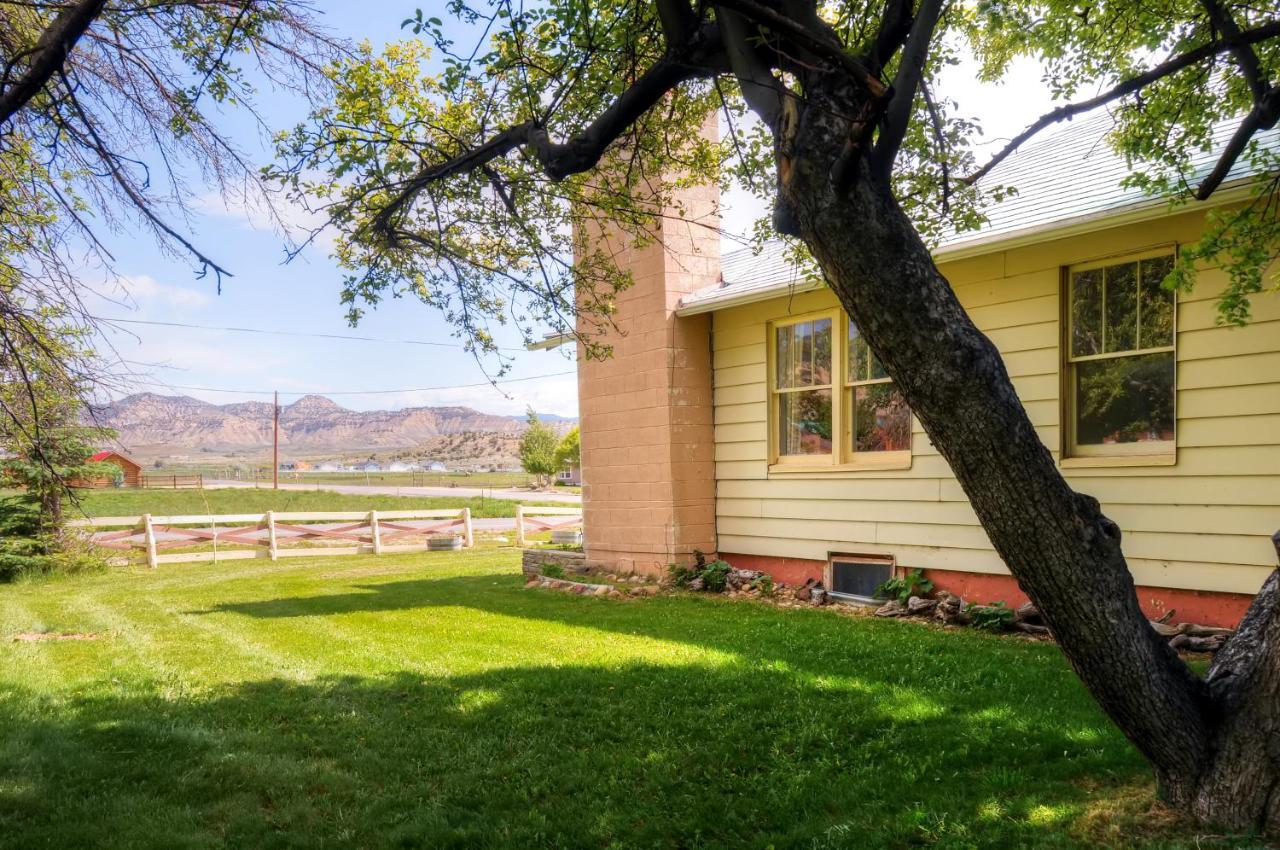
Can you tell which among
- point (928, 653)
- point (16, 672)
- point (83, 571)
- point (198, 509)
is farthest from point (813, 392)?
point (198, 509)

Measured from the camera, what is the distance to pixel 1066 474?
713 cm

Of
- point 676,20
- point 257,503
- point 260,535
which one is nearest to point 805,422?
point 676,20

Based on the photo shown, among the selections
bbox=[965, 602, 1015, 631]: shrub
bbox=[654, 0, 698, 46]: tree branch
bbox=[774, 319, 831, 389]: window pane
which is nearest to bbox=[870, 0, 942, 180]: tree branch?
bbox=[654, 0, 698, 46]: tree branch

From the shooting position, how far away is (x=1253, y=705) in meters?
2.85

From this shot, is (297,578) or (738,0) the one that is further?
(297,578)

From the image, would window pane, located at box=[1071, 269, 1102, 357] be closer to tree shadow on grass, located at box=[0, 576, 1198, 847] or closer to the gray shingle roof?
the gray shingle roof

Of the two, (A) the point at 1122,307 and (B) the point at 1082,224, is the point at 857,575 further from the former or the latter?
(B) the point at 1082,224

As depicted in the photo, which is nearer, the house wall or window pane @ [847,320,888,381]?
the house wall

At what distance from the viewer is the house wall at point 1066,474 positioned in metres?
6.11

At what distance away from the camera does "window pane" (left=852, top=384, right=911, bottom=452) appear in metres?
8.52

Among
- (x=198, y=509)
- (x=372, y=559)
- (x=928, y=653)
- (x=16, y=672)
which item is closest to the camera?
(x=928, y=653)

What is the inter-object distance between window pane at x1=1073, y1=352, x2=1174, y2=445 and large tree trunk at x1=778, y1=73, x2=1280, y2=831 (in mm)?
4212

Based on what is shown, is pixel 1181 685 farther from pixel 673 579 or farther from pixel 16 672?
pixel 16 672

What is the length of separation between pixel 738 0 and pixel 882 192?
84cm
